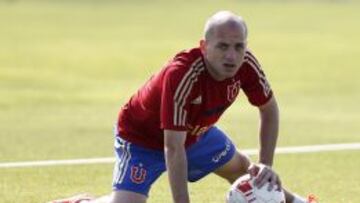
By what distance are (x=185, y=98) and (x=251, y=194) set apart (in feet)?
2.73

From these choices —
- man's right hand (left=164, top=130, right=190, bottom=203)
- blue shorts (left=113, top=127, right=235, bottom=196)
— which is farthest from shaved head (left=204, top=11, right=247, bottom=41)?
blue shorts (left=113, top=127, right=235, bottom=196)

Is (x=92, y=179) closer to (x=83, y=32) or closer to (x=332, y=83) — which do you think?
(x=332, y=83)

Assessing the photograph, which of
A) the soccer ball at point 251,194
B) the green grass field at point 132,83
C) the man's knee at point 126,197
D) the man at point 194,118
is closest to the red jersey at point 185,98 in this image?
the man at point 194,118

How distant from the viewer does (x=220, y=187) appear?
444 inches

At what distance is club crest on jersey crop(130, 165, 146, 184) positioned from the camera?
29.9 feet

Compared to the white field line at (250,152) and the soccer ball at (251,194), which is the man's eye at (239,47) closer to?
the soccer ball at (251,194)

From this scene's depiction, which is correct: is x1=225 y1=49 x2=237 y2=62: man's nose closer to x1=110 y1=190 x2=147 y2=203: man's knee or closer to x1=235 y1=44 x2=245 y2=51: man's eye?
x1=235 y1=44 x2=245 y2=51: man's eye

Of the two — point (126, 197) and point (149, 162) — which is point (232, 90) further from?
point (126, 197)

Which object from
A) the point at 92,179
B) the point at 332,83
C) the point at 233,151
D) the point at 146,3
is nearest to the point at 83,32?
the point at 332,83

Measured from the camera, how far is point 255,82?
28.9 feet

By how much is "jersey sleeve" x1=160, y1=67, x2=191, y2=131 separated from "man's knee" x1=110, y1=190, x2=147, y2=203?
1.08 meters

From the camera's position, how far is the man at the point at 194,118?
8.11m

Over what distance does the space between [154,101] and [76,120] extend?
27.7 ft

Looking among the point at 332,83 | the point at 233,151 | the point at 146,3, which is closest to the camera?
the point at 233,151
